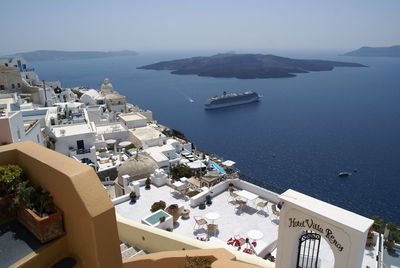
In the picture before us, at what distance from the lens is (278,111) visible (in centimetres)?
8150

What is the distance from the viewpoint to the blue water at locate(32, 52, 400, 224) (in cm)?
3750

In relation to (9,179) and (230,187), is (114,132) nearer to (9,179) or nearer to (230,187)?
(230,187)

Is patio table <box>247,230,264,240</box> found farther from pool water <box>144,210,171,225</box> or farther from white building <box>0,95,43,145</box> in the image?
white building <box>0,95,43,145</box>

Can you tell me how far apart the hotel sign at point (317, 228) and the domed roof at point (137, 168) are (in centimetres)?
1362

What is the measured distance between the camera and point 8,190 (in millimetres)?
5590

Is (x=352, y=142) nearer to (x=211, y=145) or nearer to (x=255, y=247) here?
(x=211, y=145)

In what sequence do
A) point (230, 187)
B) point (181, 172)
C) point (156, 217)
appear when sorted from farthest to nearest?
1. point (181, 172)
2. point (230, 187)
3. point (156, 217)

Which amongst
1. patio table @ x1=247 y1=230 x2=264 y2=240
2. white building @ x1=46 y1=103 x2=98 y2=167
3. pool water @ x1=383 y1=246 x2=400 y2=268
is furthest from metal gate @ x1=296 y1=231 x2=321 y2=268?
white building @ x1=46 y1=103 x2=98 y2=167

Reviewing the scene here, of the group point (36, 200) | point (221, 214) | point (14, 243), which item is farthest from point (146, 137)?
point (14, 243)

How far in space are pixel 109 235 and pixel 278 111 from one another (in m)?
80.9

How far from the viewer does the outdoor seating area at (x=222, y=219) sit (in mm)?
10531

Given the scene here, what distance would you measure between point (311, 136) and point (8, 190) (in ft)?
194

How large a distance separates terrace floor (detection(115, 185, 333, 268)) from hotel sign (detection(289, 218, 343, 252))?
17.0 ft

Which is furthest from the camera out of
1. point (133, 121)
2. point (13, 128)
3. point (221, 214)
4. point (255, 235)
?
point (133, 121)
